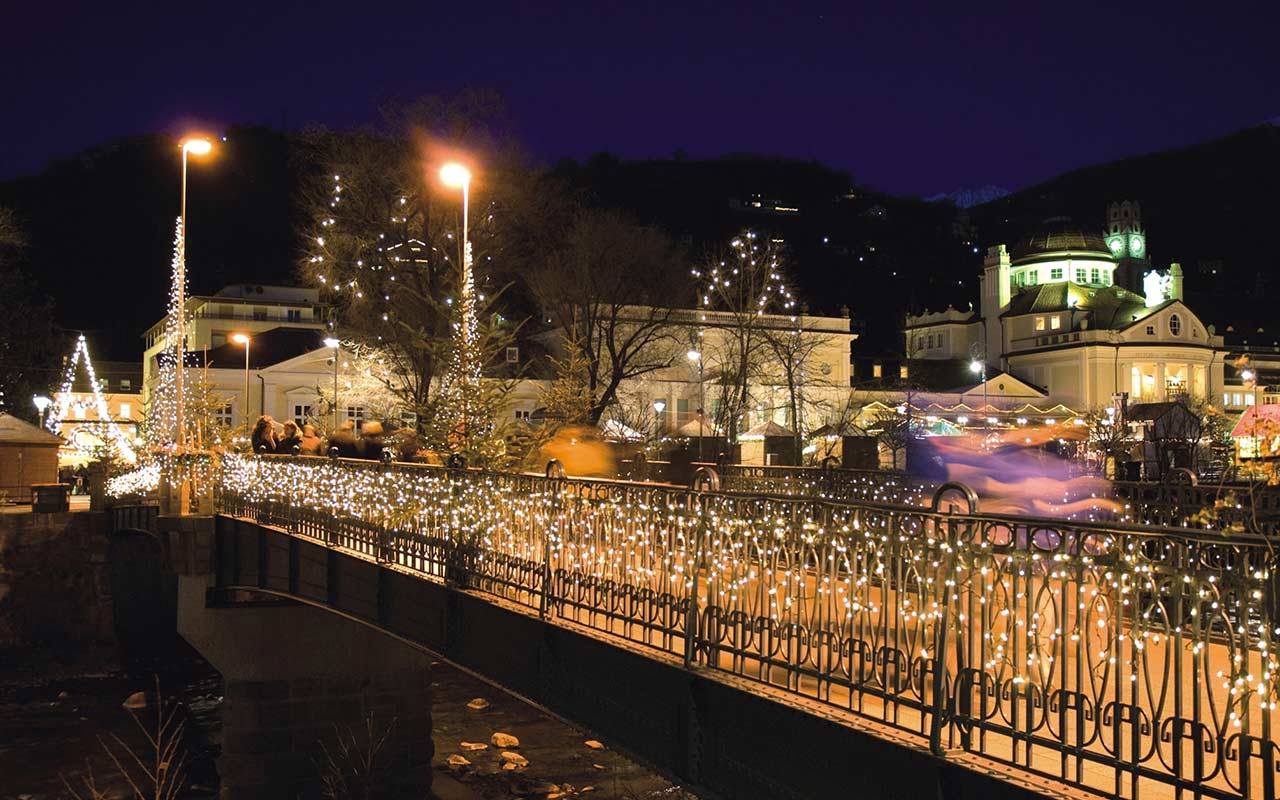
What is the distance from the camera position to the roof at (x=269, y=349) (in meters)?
72.6

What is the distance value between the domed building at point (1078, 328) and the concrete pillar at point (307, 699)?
69073mm

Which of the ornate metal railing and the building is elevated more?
the building

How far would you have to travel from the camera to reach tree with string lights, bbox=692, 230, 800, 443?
5012cm

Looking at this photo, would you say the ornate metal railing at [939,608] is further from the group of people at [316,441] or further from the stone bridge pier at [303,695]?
the group of people at [316,441]

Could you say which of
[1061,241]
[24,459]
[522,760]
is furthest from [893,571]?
[1061,241]

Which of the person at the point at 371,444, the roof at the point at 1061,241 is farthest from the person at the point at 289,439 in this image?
the roof at the point at 1061,241

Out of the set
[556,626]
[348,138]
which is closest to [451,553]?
[556,626]

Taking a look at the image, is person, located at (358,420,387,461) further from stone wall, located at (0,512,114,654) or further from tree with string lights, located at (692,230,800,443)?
tree with string lights, located at (692,230,800,443)

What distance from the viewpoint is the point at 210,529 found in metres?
23.3

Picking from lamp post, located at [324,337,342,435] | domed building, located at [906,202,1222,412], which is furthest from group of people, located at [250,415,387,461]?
domed building, located at [906,202,1222,412]

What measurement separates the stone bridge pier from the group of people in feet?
10.8

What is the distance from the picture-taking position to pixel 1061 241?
341 ft

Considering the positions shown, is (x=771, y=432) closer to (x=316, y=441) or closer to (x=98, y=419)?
(x=316, y=441)

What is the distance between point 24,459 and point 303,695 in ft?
87.7
